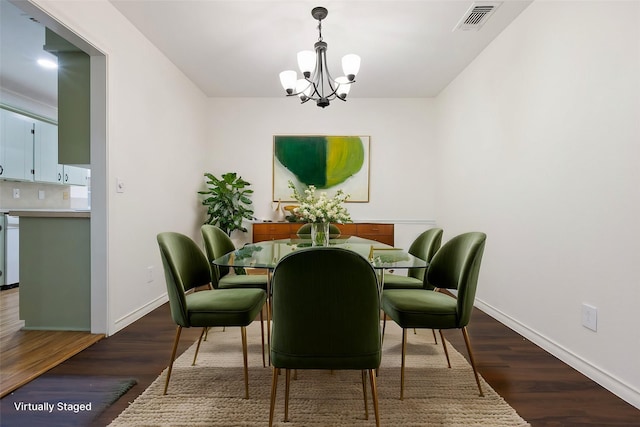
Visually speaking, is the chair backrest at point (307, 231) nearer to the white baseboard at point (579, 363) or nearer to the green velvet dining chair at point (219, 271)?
the green velvet dining chair at point (219, 271)

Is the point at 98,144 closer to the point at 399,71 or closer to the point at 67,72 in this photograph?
the point at 67,72

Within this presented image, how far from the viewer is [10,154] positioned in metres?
4.10

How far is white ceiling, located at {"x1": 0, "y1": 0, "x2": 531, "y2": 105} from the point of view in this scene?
2541mm

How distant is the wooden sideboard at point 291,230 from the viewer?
14.5ft

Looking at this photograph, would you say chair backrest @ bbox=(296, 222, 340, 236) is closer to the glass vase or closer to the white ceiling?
the glass vase

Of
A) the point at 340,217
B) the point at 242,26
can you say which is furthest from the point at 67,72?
the point at 340,217

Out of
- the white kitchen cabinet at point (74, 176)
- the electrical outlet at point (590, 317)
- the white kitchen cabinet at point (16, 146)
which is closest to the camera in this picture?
the electrical outlet at point (590, 317)

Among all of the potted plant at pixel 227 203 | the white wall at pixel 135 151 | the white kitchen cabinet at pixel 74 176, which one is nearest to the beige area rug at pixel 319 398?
the white wall at pixel 135 151

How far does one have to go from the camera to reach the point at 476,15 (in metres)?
2.62

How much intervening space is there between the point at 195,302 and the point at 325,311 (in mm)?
867

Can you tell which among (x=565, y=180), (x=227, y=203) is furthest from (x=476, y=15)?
(x=227, y=203)

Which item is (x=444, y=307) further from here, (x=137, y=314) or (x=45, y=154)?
(x=45, y=154)

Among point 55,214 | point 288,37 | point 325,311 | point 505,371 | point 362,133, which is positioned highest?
point 288,37

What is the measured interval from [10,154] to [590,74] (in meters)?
5.96
